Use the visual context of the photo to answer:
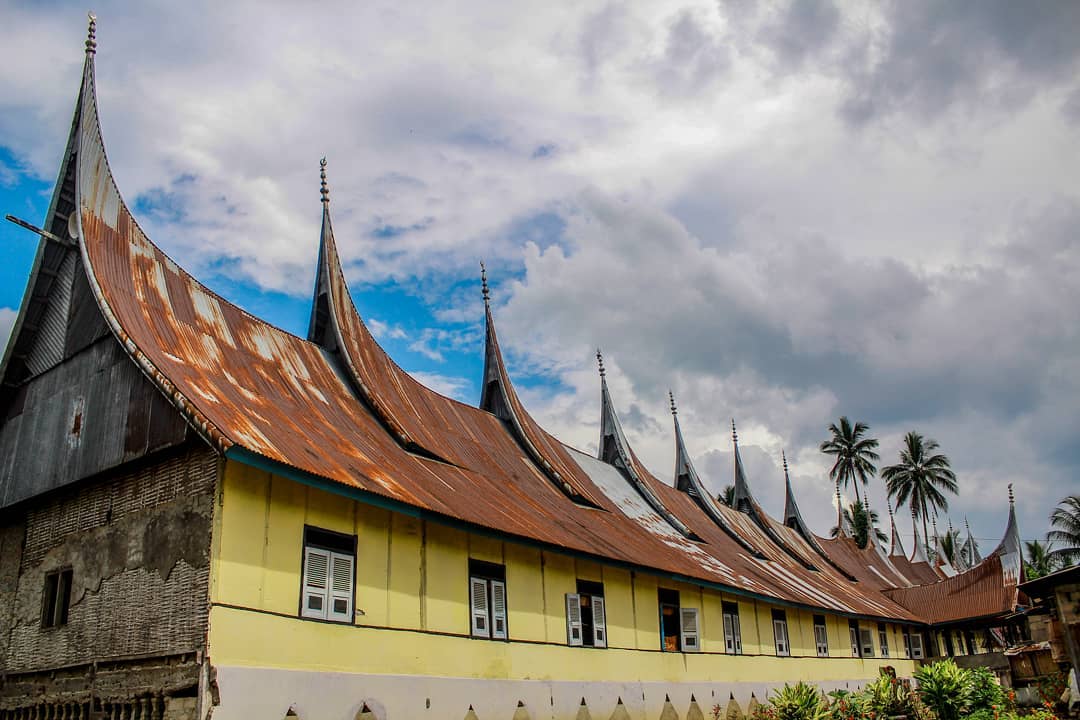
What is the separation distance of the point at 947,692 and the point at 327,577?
500 inches

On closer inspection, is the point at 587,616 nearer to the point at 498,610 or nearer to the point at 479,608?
the point at 498,610

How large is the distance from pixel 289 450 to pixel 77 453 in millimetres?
3506

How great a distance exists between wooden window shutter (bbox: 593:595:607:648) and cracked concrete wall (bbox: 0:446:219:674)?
28.3 feet

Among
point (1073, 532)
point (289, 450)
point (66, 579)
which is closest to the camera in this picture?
point (289, 450)

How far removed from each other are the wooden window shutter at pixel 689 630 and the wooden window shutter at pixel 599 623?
3274 millimetres

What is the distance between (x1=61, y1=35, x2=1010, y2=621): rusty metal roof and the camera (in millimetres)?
13297

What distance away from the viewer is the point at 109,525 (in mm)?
12984

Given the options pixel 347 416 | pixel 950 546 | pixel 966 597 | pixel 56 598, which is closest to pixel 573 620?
pixel 347 416

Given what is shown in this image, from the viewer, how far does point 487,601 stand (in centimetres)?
1549

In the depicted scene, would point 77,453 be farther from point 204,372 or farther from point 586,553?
point 586,553

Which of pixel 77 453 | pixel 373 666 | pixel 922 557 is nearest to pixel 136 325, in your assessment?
pixel 77 453

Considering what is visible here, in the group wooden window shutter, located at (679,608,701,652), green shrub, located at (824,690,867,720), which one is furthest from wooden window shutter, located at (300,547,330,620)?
wooden window shutter, located at (679,608,701,652)

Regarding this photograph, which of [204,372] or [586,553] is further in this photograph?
[586,553]

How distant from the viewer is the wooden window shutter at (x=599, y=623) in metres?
17.9
